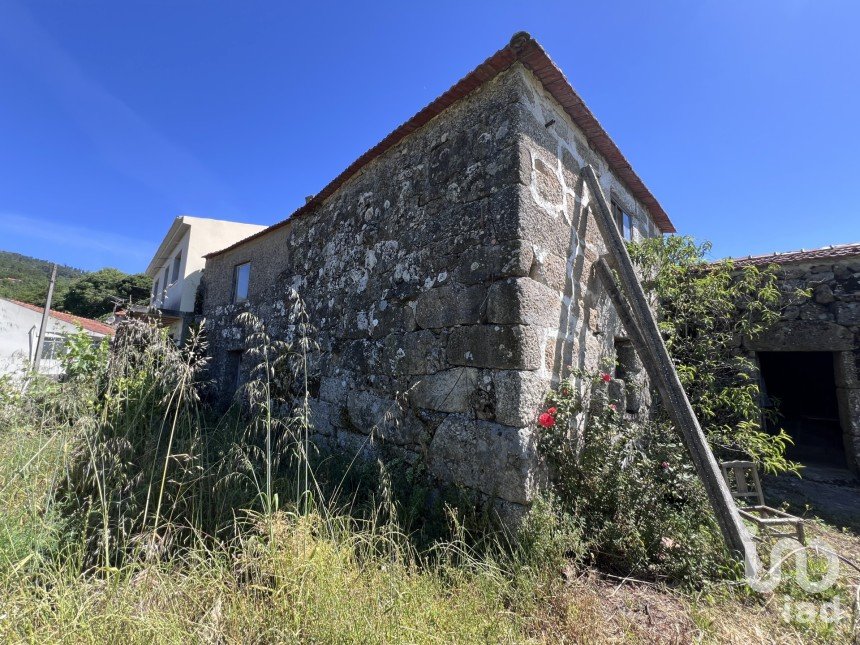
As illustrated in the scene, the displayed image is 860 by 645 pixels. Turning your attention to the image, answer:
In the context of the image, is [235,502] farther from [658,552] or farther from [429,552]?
[658,552]

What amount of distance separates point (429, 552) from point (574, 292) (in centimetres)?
219

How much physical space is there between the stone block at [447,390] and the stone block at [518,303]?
444 mm

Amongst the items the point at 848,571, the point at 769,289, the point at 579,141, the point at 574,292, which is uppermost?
the point at 579,141

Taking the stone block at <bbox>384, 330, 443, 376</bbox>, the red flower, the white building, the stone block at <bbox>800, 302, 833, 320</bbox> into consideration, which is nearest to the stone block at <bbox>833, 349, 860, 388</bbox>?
the stone block at <bbox>800, 302, 833, 320</bbox>

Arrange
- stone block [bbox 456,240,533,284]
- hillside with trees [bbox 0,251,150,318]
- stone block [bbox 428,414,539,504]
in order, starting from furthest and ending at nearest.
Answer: hillside with trees [bbox 0,251,150,318]
stone block [bbox 456,240,533,284]
stone block [bbox 428,414,539,504]

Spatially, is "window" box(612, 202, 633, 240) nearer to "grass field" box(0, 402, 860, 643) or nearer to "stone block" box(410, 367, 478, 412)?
"stone block" box(410, 367, 478, 412)

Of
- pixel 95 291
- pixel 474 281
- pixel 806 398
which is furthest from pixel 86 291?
pixel 806 398

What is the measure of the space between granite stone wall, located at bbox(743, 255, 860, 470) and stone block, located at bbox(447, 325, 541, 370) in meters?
4.28

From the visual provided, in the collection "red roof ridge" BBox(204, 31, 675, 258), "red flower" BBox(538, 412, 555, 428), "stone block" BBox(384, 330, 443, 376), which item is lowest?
"red flower" BBox(538, 412, 555, 428)

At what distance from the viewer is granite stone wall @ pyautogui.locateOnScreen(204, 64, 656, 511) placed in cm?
260

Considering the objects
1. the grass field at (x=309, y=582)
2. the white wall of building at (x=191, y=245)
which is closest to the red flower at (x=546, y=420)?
the grass field at (x=309, y=582)

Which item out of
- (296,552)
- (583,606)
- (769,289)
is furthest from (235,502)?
(769,289)

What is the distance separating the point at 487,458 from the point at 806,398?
808 centimetres

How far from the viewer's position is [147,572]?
1.92 metres
